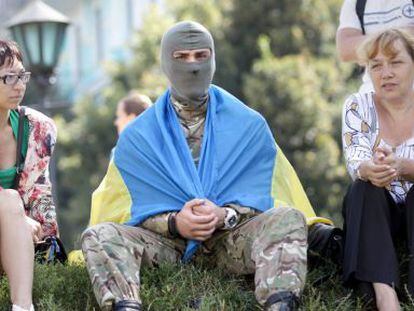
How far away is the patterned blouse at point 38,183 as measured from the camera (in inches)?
269

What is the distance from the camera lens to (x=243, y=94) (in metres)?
21.5

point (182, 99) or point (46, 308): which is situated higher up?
point (182, 99)

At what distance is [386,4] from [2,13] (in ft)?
109

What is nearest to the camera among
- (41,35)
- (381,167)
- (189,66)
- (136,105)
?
(381,167)

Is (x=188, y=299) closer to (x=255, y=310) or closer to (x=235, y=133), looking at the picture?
(x=255, y=310)

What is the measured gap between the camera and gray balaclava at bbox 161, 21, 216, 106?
6.73m

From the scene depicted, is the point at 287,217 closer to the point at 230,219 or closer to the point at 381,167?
the point at 230,219

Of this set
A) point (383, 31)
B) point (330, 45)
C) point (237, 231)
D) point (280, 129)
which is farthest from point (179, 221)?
point (330, 45)

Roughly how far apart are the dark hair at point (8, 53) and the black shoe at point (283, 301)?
2.15 meters

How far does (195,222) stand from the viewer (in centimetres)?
622

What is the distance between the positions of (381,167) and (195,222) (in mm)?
1015

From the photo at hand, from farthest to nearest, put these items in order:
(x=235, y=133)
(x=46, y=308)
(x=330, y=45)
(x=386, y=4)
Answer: (x=330, y=45), (x=386, y=4), (x=235, y=133), (x=46, y=308)

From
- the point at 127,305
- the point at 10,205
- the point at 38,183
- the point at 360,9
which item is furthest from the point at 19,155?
the point at 360,9

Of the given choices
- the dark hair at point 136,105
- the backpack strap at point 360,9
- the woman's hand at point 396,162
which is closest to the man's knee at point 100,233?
the woman's hand at point 396,162
